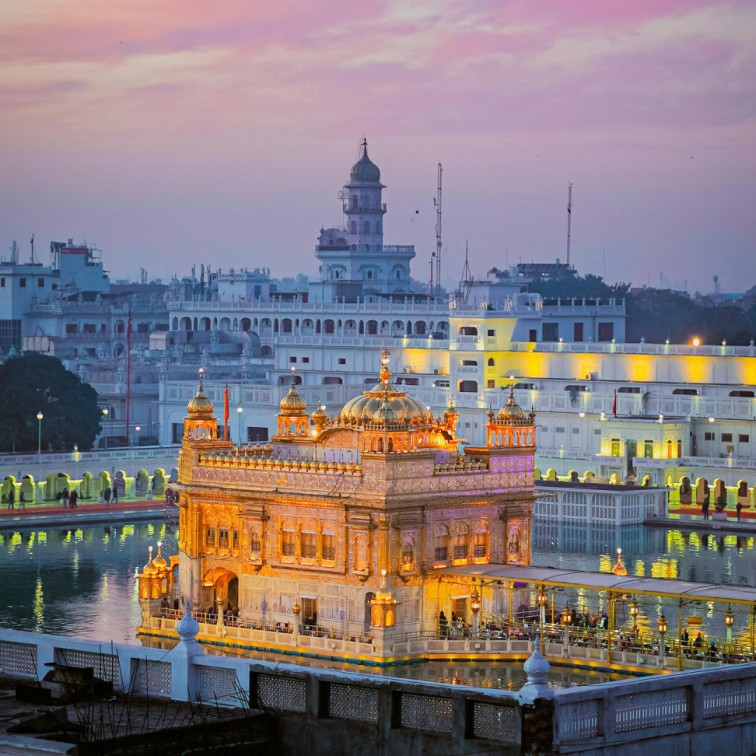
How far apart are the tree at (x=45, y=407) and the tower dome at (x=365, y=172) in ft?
190

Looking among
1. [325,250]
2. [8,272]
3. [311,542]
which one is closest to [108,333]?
[8,272]

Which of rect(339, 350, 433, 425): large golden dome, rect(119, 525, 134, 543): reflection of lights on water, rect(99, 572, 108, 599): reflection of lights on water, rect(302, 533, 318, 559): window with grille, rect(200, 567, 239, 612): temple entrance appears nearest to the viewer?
rect(339, 350, 433, 425): large golden dome

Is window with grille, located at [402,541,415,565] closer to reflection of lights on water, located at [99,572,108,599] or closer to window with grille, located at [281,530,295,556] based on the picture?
window with grille, located at [281,530,295,556]

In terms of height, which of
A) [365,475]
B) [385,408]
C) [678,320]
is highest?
[678,320]

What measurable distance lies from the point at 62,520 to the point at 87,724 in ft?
187

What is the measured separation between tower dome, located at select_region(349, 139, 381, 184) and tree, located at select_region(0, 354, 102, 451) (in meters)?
57.8

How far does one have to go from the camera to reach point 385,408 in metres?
52.2

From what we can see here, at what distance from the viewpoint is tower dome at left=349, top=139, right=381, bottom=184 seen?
164 metres

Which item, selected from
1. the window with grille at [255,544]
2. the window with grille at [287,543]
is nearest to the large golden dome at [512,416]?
the window with grille at [287,543]

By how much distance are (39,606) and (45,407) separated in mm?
39892

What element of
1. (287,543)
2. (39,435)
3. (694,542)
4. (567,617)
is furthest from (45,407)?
(567,617)

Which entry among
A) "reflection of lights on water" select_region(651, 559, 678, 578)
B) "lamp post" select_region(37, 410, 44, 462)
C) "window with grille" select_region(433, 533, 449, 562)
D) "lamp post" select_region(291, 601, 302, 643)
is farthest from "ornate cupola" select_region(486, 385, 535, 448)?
"lamp post" select_region(37, 410, 44, 462)

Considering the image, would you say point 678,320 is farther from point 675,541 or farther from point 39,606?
point 39,606

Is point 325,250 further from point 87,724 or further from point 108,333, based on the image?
point 87,724
